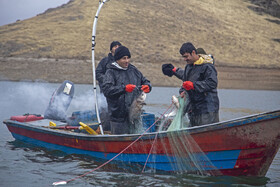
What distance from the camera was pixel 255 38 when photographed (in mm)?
79062

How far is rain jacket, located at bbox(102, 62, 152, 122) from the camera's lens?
771 centimetres

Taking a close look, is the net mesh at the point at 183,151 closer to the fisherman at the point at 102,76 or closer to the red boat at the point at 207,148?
the red boat at the point at 207,148

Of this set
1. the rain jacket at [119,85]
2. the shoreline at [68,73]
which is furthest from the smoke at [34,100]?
the shoreline at [68,73]

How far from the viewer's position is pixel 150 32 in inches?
2783

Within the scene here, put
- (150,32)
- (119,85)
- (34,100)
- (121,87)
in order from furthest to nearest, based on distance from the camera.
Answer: (150,32)
(34,100)
(119,85)
(121,87)

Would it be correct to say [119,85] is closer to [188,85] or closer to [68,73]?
[188,85]

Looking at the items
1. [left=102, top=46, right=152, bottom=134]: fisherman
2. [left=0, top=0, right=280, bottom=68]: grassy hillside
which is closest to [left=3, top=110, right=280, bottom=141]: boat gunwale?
[left=102, top=46, right=152, bottom=134]: fisherman

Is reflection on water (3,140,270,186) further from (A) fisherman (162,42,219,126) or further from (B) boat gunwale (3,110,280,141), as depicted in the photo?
(A) fisherman (162,42,219,126)

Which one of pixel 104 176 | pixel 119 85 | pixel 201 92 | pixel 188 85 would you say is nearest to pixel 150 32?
pixel 119 85

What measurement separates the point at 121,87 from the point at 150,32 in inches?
2523

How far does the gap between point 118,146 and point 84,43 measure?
187ft

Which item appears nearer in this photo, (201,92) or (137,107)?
(201,92)

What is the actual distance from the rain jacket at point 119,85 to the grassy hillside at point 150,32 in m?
48.9

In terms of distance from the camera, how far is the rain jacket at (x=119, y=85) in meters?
7.71
